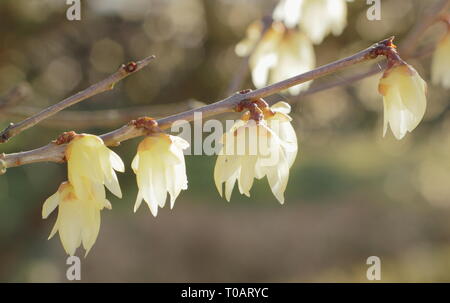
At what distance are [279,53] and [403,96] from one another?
19.6 inches

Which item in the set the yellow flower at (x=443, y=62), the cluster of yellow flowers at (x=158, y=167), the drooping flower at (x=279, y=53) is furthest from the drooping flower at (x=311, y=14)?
the cluster of yellow flowers at (x=158, y=167)

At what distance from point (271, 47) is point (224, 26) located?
1.91 meters

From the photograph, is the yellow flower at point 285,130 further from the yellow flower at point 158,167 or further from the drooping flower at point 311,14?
the drooping flower at point 311,14

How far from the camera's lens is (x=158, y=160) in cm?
57

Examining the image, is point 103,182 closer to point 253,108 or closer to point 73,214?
point 73,214

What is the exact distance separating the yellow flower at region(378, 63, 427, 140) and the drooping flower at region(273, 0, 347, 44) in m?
0.46

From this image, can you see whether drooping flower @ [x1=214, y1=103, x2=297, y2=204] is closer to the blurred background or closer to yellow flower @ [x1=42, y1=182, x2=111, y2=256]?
yellow flower @ [x1=42, y1=182, x2=111, y2=256]

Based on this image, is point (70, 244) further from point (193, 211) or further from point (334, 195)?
point (334, 195)

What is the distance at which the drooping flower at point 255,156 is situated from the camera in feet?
1.79

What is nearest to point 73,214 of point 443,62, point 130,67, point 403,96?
point 130,67

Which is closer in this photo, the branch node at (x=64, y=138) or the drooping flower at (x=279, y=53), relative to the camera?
the branch node at (x=64, y=138)

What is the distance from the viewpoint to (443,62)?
837 millimetres

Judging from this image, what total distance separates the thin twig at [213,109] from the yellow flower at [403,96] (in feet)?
0.10

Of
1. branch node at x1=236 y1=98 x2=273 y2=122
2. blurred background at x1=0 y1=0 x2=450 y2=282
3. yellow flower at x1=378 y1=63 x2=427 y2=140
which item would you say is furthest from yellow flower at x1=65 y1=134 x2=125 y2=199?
blurred background at x1=0 y1=0 x2=450 y2=282
